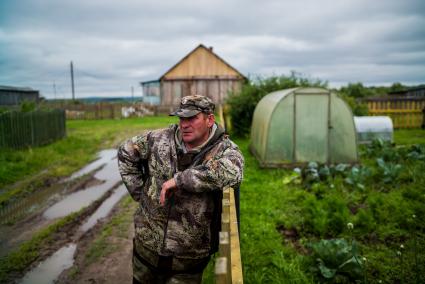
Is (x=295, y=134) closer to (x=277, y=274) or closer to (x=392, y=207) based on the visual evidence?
(x=392, y=207)

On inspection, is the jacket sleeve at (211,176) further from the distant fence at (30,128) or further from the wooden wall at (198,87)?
the wooden wall at (198,87)

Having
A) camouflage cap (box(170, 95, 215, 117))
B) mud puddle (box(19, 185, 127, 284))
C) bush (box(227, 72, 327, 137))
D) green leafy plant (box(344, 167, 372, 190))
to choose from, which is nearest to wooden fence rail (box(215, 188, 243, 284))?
camouflage cap (box(170, 95, 215, 117))

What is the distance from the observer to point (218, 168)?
2420 millimetres

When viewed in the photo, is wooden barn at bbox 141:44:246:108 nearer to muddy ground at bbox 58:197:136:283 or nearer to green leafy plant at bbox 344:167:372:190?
green leafy plant at bbox 344:167:372:190

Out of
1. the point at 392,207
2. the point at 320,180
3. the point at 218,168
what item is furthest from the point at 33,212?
the point at 392,207

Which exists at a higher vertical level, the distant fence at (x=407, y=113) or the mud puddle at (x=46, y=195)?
the distant fence at (x=407, y=113)

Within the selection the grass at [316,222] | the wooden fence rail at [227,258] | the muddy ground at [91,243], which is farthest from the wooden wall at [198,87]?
the wooden fence rail at [227,258]

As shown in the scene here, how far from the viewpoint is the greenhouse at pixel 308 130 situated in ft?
31.1

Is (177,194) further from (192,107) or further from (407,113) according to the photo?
(407,113)

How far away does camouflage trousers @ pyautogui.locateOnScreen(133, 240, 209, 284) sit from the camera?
271cm

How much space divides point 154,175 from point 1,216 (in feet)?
16.8

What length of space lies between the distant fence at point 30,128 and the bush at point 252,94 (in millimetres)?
8267

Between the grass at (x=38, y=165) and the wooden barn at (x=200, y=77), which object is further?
the wooden barn at (x=200, y=77)

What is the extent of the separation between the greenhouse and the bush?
6.14 metres
